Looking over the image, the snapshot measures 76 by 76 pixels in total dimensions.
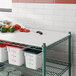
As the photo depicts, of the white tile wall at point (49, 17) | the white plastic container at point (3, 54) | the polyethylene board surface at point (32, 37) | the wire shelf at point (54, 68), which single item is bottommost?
the wire shelf at point (54, 68)

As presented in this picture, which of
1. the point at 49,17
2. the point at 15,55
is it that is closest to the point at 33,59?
the point at 15,55

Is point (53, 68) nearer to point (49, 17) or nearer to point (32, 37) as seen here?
point (32, 37)

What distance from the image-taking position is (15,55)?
7.87 ft

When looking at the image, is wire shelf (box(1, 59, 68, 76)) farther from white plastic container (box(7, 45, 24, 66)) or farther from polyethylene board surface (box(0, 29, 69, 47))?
polyethylene board surface (box(0, 29, 69, 47))

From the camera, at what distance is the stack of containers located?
237 cm

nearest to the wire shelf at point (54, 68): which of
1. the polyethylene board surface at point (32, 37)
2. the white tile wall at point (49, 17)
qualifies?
the white tile wall at point (49, 17)

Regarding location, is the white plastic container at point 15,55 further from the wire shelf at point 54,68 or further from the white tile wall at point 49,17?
the white tile wall at point 49,17

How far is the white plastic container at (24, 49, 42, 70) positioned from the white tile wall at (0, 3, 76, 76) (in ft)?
1.97

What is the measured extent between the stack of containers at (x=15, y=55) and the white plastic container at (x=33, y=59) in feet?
0.26

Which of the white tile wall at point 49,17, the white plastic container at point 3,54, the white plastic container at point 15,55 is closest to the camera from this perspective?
the white plastic container at point 15,55

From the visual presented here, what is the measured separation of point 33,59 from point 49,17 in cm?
82

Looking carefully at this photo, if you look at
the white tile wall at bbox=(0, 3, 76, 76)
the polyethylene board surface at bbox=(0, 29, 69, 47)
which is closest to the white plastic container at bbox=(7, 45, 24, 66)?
the polyethylene board surface at bbox=(0, 29, 69, 47)

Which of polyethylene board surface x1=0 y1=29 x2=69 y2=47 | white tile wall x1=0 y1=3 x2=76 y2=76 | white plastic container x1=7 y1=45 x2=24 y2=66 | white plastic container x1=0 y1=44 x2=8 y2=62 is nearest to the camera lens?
polyethylene board surface x1=0 y1=29 x2=69 y2=47

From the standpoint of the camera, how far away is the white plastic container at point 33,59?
2242 millimetres
